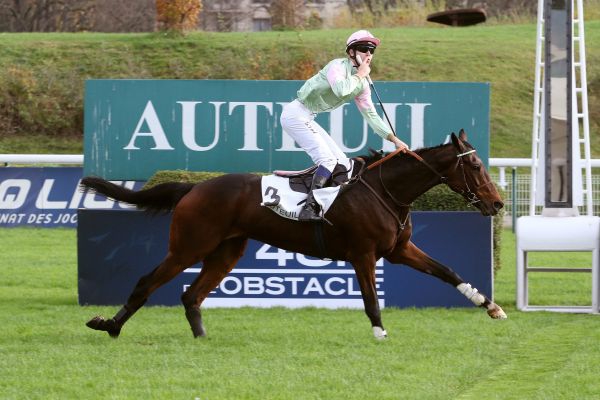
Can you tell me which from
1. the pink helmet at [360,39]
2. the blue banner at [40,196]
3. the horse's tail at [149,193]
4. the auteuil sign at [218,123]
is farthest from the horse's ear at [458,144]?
the blue banner at [40,196]

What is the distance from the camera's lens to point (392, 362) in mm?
7828

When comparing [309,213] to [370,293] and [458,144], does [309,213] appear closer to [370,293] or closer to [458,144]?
[370,293]

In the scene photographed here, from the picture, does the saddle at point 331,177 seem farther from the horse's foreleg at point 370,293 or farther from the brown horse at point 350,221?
the horse's foreleg at point 370,293

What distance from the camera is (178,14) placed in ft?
98.2

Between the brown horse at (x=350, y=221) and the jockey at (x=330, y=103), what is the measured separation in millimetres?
188

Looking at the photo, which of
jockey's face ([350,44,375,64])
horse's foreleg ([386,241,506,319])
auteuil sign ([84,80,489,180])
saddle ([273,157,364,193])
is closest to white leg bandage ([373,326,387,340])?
horse's foreleg ([386,241,506,319])

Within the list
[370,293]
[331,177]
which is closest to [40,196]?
[331,177]

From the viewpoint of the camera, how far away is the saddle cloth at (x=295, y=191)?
8859 millimetres

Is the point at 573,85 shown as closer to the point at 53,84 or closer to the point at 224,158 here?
the point at 224,158

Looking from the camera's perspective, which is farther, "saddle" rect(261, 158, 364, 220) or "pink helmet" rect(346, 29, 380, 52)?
"saddle" rect(261, 158, 364, 220)

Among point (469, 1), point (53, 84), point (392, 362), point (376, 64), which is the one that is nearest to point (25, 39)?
point (53, 84)

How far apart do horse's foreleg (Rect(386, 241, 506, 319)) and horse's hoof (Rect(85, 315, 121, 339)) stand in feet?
6.32

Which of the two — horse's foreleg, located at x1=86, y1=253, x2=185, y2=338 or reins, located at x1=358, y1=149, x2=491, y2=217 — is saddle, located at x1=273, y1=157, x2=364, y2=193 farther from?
horse's foreleg, located at x1=86, y1=253, x2=185, y2=338

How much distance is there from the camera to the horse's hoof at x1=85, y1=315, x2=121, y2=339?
8.87m
